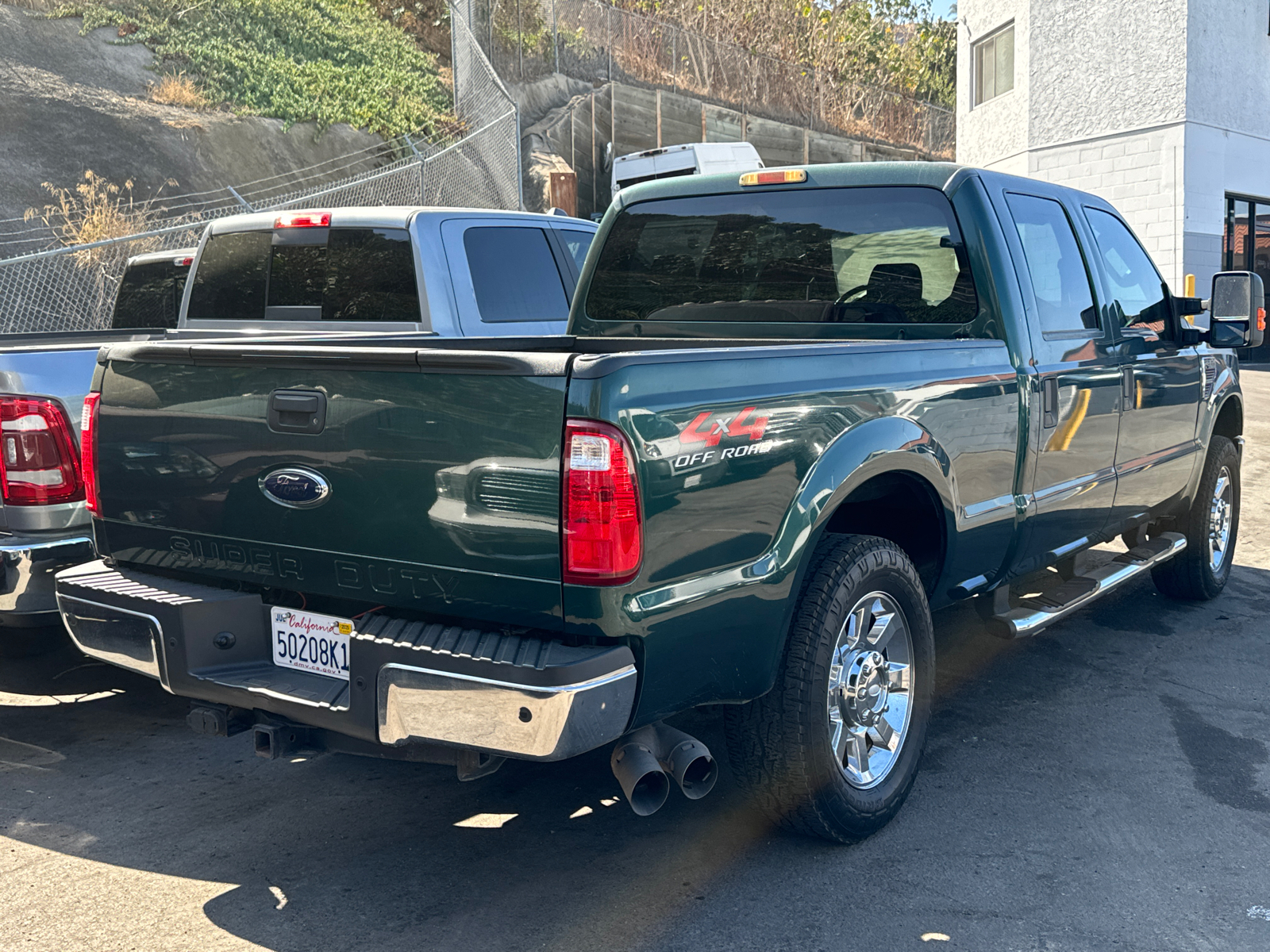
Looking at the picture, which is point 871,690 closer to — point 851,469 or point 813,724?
point 813,724

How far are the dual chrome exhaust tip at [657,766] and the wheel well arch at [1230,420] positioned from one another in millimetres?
4743

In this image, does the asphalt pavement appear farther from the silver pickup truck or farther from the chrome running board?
the silver pickup truck

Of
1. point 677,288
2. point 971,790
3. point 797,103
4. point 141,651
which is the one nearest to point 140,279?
point 677,288

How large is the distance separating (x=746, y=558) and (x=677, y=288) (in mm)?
2122

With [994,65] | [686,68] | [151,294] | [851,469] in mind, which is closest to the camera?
[851,469]

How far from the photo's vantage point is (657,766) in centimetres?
299

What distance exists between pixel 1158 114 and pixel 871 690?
19.1 meters

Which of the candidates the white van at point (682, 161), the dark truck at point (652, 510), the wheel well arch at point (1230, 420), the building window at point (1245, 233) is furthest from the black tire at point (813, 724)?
the building window at point (1245, 233)

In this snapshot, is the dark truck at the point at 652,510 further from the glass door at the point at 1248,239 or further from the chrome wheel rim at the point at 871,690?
the glass door at the point at 1248,239

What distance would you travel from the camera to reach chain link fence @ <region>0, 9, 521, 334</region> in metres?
13.6

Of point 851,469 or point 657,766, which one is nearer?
point 657,766

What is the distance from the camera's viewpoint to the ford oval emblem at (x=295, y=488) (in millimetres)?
3127

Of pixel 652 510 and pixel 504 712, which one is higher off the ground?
pixel 652 510

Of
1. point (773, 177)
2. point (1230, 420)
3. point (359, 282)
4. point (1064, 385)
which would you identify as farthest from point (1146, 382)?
point (359, 282)
